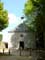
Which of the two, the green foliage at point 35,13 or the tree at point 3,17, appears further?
the tree at point 3,17

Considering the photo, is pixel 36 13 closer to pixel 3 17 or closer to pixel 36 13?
pixel 36 13

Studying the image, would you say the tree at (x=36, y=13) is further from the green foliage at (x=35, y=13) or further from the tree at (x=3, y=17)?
the tree at (x=3, y=17)

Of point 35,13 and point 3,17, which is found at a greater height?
point 35,13

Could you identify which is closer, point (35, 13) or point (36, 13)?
point (36, 13)

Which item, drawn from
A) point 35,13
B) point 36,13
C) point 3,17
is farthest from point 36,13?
point 3,17

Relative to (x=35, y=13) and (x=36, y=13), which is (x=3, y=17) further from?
(x=36, y=13)

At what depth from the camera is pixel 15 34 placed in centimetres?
3862

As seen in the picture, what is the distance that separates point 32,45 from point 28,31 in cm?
240

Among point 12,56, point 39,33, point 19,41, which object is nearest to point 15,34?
point 19,41

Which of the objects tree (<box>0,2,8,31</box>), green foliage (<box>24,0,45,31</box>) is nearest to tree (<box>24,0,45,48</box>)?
green foliage (<box>24,0,45,31</box>)

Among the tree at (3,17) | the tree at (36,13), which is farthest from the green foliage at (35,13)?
the tree at (3,17)

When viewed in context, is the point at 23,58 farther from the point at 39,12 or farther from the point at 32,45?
the point at 32,45

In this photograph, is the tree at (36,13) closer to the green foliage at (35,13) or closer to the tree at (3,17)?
the green foliage at (35,13)

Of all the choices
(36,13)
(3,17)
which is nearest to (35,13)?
(36,13)
